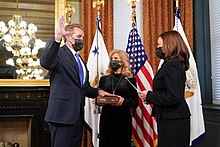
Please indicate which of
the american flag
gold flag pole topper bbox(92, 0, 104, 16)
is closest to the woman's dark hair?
the american flag

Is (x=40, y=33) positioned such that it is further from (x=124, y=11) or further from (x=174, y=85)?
(x=174, y=85)

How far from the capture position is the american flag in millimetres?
3210

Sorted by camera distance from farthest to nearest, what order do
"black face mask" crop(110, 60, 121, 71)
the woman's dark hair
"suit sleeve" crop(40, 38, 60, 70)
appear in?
1. "black face mask" crop(110, 60, 121, 71)
2. the woman's dark hair
3. "suit sleeve" crop(40, 38, 60, 70)

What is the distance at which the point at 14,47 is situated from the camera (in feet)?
11.5

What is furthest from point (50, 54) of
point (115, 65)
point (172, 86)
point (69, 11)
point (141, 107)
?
point (69, 11)

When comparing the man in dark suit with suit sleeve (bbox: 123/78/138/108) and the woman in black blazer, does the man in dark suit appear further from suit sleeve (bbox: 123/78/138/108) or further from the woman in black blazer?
suit sleeve (bbox: 123/78/138/108)

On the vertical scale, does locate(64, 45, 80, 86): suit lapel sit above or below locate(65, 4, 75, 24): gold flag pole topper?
below

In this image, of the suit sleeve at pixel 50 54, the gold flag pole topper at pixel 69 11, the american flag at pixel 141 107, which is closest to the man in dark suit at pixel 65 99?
the suit sleeve at pixel 50 54

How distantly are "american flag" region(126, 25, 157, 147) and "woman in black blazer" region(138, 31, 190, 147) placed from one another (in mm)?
1065

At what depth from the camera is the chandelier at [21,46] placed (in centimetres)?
349

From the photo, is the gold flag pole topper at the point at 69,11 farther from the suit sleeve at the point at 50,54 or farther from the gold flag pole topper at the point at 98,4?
the suit sleeve at the point at 50,54

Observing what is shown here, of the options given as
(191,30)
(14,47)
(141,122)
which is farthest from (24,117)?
(191,30)

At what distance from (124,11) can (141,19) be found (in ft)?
0.94

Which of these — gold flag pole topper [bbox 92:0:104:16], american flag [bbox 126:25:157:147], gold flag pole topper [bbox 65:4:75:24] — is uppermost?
gold flag pole topper [bbox 92:0:104:16]
